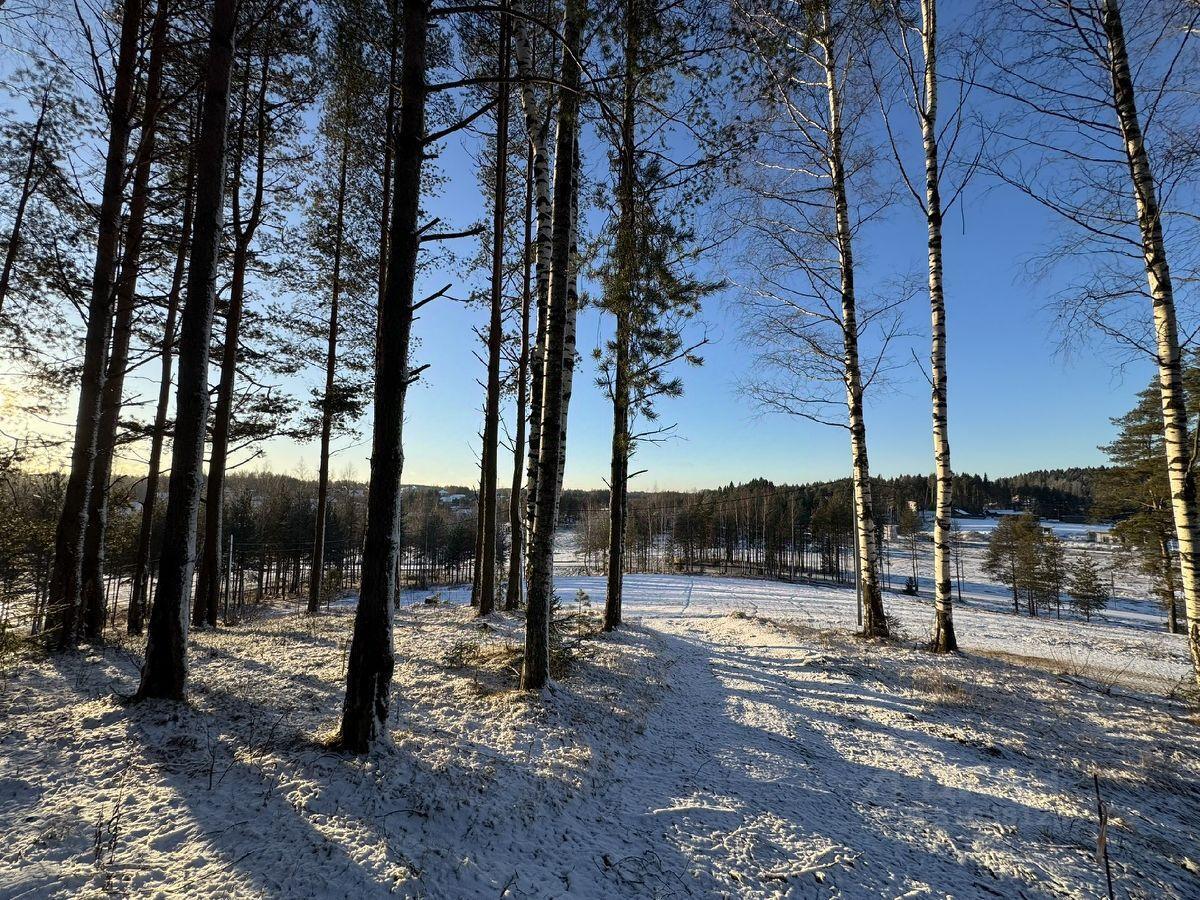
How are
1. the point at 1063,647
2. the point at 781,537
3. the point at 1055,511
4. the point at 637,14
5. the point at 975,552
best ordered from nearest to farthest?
the point at 637,14 → the point at 1063,647 → the point at 781,537 → the point at 975,552 → the point at 1055,511

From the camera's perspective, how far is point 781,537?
180 ft

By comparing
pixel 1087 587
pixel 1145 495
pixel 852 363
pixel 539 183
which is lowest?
pixel 1087 587

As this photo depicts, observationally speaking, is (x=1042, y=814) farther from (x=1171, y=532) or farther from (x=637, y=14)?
(x=1171, y=532)

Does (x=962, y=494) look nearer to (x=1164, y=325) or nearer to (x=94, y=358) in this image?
(x=1164, y=325)

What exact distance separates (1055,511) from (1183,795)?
10633 centimetres

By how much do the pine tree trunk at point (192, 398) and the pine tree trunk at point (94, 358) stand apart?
10.7 ft

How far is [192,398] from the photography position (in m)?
4.30

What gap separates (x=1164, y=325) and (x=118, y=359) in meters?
14.9

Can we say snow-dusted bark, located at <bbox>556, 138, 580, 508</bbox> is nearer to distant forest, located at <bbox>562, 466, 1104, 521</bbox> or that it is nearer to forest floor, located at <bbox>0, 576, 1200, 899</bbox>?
forest floor, located at <bbox>0, 576, 1200, 899</bbox>

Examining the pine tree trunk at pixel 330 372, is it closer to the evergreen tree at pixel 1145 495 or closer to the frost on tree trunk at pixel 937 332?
the frost on tree trunk at pixel 937 332

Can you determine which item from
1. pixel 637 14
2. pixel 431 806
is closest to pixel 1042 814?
pixel 431 806

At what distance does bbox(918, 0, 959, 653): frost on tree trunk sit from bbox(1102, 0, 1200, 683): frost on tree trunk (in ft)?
7.94

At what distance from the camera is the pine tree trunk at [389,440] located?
3518 millimetres

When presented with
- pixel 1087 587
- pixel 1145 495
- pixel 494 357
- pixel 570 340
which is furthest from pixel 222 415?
pixel 1087 587
